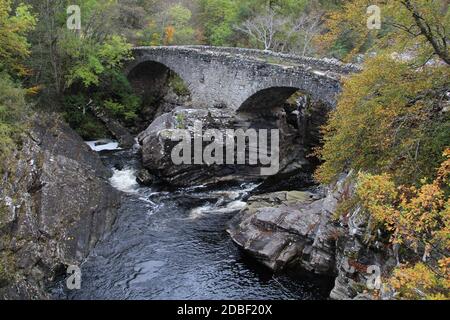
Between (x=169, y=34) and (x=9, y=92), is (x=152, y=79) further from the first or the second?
(x=9, y=92)

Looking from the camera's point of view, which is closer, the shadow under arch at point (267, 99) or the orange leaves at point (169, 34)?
the shadow under arch at point (267, 99)

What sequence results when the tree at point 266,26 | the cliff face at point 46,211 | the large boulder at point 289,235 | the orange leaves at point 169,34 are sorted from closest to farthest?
the cliff face at point 46,211, the large boulder at point 289,235, the tree at point 266,26, the orange leaves at point 169,34

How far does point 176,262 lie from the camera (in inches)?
730

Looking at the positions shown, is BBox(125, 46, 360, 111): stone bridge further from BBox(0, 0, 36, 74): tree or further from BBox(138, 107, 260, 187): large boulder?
BBox(0, 0, 36, 74): tree

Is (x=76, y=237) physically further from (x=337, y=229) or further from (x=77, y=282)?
(x=337, y=229)

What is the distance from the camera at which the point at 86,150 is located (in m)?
26.6

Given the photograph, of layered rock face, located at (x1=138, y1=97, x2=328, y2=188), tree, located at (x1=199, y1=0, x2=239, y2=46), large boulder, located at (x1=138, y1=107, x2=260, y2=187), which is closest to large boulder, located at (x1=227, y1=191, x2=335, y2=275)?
large boulder, located at (x1=138, y1=107, x2=260, y2=187)

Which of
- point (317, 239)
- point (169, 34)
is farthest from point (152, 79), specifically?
point (317, 239)

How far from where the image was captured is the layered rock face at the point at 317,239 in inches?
577

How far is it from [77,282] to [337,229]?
10552mm

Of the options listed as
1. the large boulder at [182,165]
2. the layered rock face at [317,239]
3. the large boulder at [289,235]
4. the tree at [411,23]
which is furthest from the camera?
the large boulder at [182,165]

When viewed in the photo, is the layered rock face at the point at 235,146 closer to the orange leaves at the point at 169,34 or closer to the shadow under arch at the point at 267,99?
the shadow under arch at the point at 267,99

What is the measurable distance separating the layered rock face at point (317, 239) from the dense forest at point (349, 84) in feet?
2.39

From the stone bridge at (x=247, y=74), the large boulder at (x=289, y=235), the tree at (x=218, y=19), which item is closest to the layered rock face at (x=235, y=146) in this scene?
the stone bridge at (x=247, y=74)
